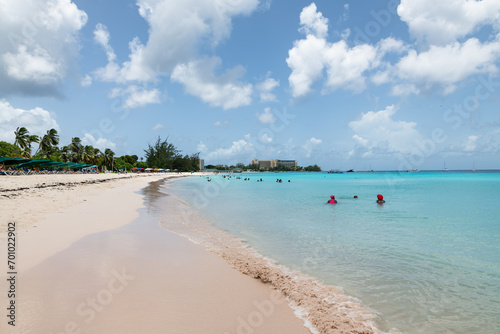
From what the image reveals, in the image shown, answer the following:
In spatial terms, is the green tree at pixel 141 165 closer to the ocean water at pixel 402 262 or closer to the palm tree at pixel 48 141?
the palm tree at pixel 48 141

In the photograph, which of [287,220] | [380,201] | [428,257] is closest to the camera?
[428,257]

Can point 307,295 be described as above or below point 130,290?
below

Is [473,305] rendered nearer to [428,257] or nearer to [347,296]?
[347,296]

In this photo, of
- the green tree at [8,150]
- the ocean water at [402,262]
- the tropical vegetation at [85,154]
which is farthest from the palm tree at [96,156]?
the ocean water at [402,262]

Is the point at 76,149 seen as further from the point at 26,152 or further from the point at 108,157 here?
the point at 26,152

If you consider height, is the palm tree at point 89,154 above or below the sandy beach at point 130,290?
above

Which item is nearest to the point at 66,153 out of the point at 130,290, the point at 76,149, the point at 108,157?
the point at 76,149

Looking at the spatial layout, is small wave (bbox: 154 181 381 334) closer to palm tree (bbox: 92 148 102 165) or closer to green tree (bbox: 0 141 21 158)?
green tree (bbox: 0 141 21 158)

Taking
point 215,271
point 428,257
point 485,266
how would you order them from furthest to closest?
1. point 428,257
2. point 485,266
3. point 215,271

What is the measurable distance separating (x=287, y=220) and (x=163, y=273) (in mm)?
8819

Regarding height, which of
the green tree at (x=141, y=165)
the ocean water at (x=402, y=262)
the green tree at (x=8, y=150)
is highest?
the green tree at (x=8, y=150)

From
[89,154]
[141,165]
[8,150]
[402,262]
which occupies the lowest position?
[402,262]

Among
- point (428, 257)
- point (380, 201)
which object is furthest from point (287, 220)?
point (380, 201)

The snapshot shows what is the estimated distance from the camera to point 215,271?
18.4 feet
